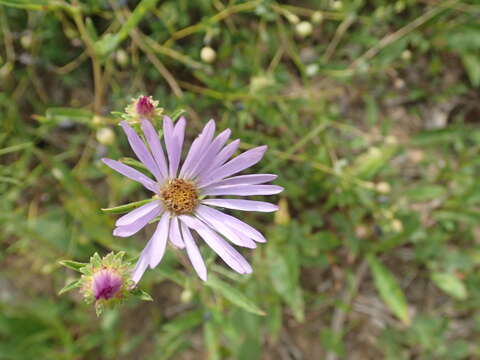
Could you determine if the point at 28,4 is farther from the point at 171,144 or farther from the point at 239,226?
the point at 239,226

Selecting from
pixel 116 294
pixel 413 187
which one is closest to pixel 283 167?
pixel 413 187

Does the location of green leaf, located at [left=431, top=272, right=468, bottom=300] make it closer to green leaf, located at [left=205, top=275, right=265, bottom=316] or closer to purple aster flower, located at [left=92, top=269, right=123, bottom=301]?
green leaf, located at [left=205, top=275, right=265, bottom=316]

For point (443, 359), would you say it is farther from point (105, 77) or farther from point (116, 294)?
point (105, 77)

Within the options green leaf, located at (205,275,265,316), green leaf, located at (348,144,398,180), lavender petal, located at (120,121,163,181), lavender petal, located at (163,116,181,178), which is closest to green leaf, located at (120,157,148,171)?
lavender petal, located at (120,121,163,181)

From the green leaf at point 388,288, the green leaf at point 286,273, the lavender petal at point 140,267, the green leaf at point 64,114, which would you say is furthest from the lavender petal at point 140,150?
the green leaf at point 388,288

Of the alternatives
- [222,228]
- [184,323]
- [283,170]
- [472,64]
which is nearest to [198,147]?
[222,228]
